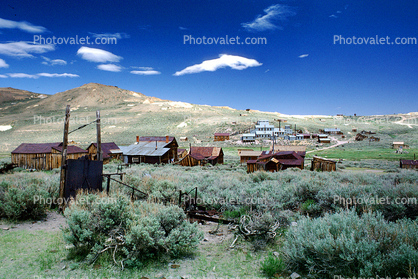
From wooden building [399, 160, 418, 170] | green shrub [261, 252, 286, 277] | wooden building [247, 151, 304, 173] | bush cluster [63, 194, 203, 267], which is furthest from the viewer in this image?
wooden building [399, 160, 418, 170]

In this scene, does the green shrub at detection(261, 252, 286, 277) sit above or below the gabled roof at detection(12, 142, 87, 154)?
below

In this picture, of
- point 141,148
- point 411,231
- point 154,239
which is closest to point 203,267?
point 154,239

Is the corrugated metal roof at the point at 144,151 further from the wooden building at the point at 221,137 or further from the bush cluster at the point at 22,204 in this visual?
the wooden building at the point at 221,137

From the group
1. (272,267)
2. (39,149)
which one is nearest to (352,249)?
(272,267)

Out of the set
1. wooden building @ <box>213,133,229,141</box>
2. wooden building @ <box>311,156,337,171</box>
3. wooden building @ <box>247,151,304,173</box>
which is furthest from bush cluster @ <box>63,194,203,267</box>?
wooden building @ <box>213,133,229,141</box>

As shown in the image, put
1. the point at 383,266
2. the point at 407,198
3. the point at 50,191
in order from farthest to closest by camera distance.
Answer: the point at 50,191, the point at 407,198, the point at 383,266

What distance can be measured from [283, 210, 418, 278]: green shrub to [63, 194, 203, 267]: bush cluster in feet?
7.91

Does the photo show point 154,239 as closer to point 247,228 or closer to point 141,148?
point 247,228

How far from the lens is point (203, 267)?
5285 mm

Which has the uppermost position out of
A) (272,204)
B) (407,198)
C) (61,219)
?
(407,198)

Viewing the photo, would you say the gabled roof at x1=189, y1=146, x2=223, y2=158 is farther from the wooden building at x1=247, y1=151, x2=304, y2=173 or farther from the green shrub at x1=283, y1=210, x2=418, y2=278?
the green shrub at x1=283, y1=210, x2=418, y2=278

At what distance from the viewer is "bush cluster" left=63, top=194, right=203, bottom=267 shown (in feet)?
17.8

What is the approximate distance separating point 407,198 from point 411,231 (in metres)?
3.60

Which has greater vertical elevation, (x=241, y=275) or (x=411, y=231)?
(x=411, y=231)
